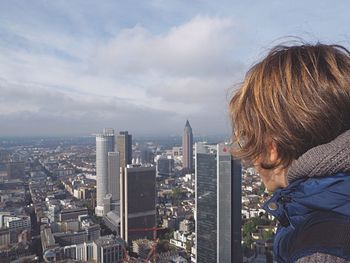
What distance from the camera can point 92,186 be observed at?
1405 cm

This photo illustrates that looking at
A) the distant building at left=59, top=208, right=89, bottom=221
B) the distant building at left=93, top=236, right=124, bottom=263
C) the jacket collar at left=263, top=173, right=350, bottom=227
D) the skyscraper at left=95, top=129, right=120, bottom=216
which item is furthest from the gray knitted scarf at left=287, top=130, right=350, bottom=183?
the skyscraper at left=95, top=129, right=120, bottom=216

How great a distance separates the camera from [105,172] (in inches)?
513

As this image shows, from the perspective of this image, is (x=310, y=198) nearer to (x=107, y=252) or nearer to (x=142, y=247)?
(x=107, y=252)

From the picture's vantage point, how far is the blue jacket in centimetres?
29

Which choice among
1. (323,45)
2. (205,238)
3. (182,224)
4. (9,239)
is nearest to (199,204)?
(205,238)

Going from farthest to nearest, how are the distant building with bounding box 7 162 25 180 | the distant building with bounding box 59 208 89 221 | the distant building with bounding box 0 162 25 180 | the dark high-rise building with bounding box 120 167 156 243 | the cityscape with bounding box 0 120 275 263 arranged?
the distant building with bounding box 7 162 25 180
the distant building with bounding box 0 162 25 180
the distant building with bounding box 59 208 89 221
the dark high-rise building with bounding box 120 167 156 243
the cityscape with bounding box 0 120 275 263

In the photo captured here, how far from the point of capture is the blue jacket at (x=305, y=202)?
11.6 inches

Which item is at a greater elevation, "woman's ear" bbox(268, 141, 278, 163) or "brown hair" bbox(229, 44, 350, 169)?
"brown hair" bbox(229, 44, 350, 169)

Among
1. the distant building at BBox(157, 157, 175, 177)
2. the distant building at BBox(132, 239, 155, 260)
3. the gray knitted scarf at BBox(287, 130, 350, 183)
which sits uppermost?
the gray knitted scarf at BBox(287, 130, 350, 183)

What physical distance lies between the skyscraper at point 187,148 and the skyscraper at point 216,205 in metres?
10.0

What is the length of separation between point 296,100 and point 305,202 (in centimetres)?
11

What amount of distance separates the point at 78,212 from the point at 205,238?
5872 mm

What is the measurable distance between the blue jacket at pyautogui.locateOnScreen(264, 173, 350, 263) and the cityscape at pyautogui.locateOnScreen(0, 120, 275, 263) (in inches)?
87.6

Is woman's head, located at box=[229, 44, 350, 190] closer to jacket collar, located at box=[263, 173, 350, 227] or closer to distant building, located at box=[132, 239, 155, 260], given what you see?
jacket collar, located at box=[263, 173, 350, 227]
